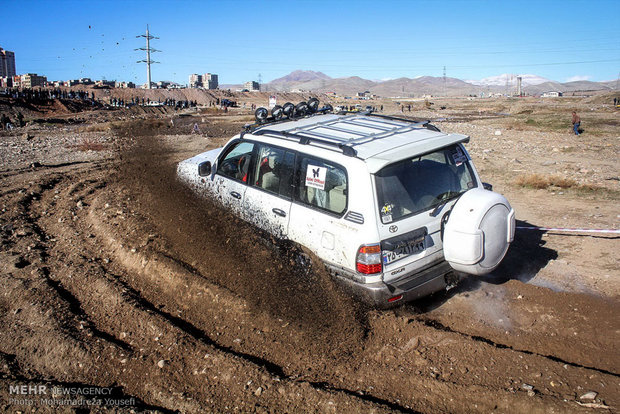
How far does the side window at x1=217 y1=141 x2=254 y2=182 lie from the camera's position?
5.38 m

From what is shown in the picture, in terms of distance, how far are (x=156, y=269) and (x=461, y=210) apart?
361 centimetres

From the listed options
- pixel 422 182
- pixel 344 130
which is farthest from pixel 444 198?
pixel 344 130

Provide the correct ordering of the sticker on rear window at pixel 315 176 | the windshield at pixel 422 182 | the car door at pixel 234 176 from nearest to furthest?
the windshield at pixel 422 182, the sticker on rear window at pixel 315 176, the car door at pixel 234 176

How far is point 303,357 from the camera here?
3.72 metres

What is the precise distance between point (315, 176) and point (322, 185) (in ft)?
0.45

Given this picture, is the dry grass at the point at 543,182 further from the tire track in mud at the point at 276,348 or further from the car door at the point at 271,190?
the car door at the point at 271,190

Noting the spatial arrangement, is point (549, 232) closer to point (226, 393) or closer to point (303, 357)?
point (303, 357)

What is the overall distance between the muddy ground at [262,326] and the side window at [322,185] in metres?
0.70

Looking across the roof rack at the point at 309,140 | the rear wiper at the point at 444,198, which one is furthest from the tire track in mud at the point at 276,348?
the roof rack at the point at 309,140

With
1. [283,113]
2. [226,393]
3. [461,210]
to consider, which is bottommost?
[226,393]

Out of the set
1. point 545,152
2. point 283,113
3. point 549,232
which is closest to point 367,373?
point 283,113

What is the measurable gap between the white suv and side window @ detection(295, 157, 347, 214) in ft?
0.03

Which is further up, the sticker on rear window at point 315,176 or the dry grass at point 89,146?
the sticker on rear window at point 315,176

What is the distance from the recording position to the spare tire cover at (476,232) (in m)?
4.05
